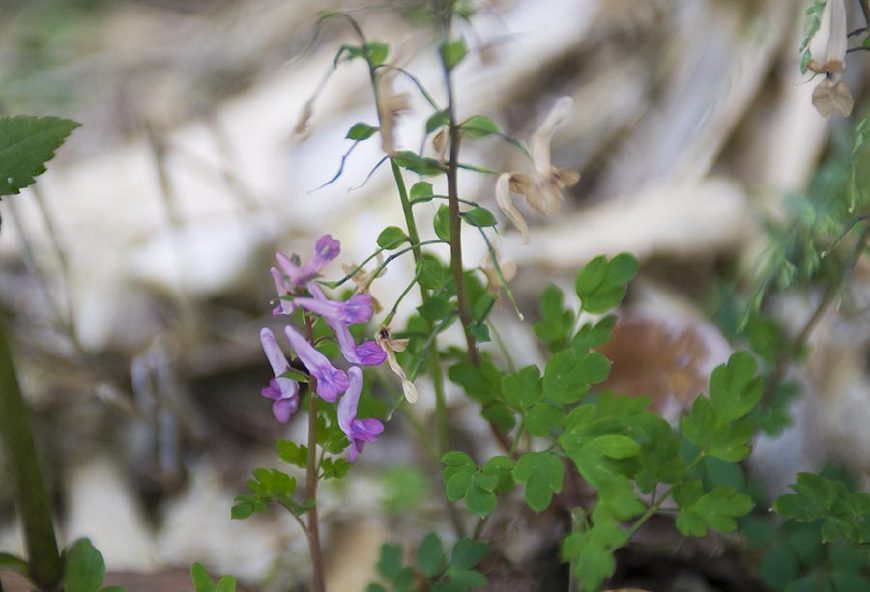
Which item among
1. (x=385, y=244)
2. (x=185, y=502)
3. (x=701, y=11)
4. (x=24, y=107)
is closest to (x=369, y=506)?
(x=185, y=502)

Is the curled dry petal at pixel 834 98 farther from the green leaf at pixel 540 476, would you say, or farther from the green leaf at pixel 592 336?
the green leaf at pixel 540 476

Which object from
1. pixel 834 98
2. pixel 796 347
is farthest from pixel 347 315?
pixel 796 347

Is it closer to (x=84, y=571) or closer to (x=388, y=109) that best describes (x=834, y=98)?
(x=388, y=109)

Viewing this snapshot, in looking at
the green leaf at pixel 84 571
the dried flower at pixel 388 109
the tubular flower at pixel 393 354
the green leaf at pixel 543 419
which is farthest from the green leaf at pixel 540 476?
the green leaf at pixel 84 571

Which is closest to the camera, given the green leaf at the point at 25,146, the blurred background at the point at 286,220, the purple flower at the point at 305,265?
the purple flower at the point at 305,265

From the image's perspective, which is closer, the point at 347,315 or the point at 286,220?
the point at 347,315

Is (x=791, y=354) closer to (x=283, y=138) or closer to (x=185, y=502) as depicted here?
(x=185, y=502)
